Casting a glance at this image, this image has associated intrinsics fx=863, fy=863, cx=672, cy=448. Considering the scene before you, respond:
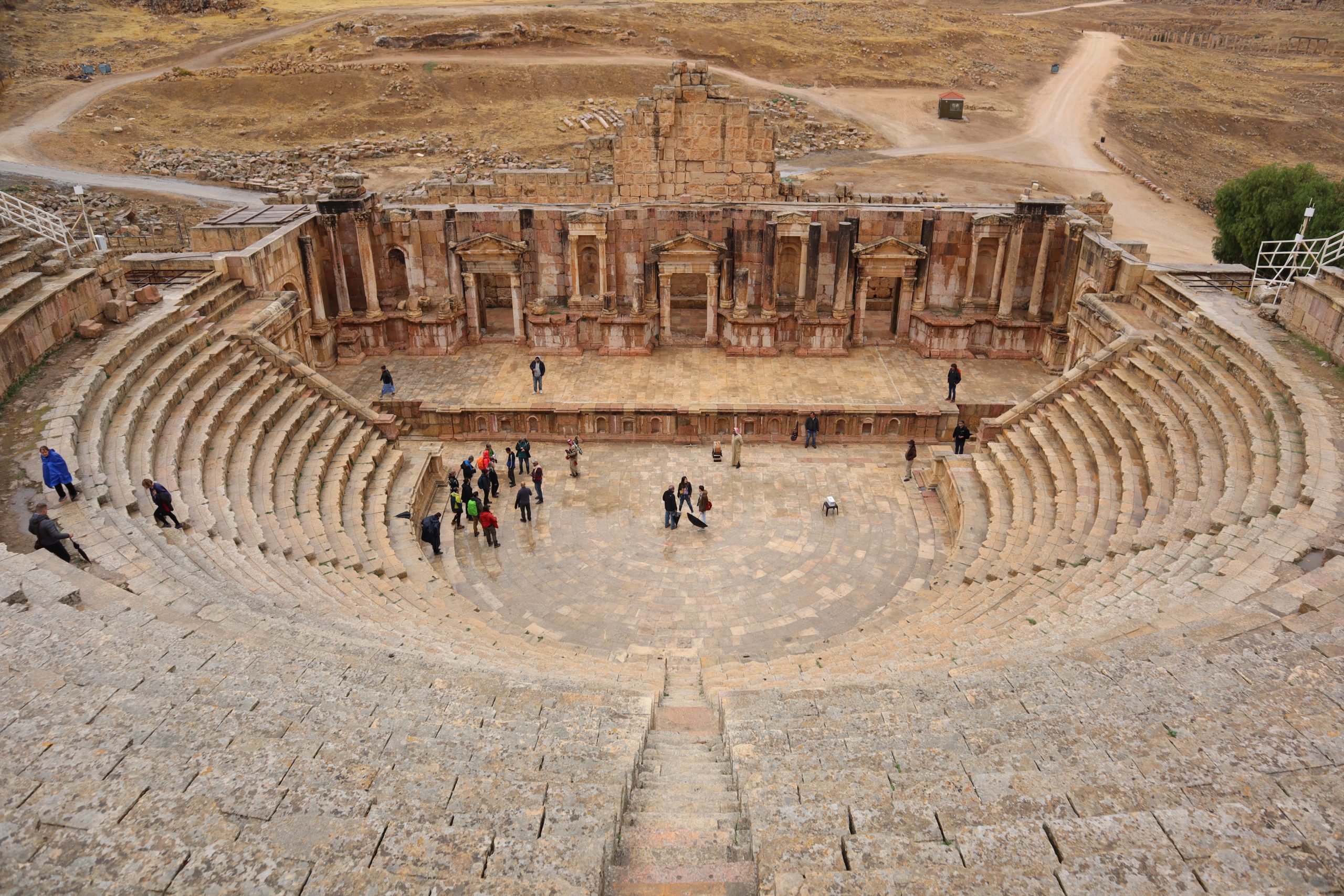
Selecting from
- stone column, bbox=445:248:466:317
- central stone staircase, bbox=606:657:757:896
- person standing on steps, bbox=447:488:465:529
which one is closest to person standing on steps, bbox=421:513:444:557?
person standing on steps, bbox=447:488:465:529

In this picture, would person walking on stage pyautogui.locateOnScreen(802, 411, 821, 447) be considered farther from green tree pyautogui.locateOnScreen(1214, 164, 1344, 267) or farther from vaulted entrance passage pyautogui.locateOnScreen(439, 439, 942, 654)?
green tree pyautogui.locateOnScreen(1214, 164, 1344, 267)

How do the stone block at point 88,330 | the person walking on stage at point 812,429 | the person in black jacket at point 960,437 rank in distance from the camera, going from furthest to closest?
1. the person walking on stage at point 812,429
2. the person in black jacket at point 960,437
3. the stone block at point 88,330

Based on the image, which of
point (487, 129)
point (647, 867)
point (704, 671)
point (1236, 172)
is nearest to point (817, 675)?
point (704, 671)

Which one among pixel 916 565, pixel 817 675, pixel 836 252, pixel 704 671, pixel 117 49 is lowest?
pixel 916 565

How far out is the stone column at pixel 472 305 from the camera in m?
25.9

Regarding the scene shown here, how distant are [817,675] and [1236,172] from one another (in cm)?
5448

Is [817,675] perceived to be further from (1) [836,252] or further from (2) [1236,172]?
(2) [1236,172]

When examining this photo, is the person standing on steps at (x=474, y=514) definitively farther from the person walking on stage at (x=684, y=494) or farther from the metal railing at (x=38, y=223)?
the metal railing at (x=38, y=223)

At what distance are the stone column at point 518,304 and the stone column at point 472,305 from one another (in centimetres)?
112

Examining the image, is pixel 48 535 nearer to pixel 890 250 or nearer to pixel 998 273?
pixel 890 250

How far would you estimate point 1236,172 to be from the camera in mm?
51312

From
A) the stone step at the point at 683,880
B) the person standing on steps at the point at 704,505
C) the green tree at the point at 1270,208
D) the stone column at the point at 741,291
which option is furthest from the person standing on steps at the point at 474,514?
the green tree at the point at 1270,208

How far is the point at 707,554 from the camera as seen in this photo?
17.2 m

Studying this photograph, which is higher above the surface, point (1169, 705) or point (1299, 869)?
point (1299, 869)
